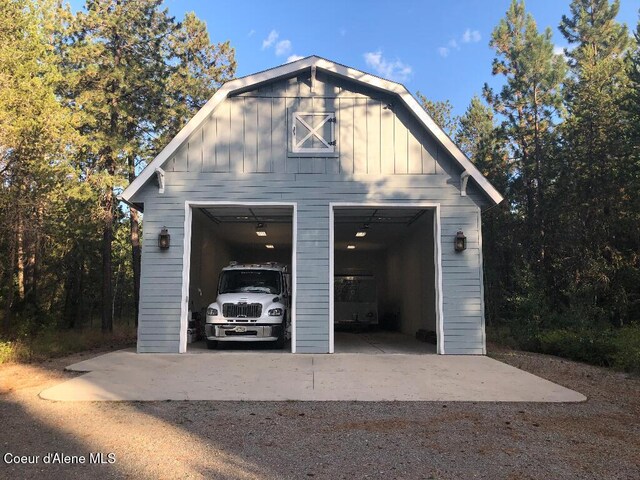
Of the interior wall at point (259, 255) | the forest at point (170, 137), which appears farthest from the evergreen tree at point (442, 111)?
the interior wall at point (259, 255)

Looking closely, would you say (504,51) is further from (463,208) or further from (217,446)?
(217,446)

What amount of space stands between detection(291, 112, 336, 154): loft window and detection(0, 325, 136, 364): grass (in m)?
7.60

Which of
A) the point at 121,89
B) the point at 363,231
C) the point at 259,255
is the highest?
the point at 121,89

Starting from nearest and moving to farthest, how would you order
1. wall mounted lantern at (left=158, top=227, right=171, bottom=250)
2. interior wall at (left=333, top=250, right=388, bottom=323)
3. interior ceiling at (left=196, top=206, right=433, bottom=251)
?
wall mounted lantern at (left=158, top=227, right=171, bottom=250) → interior ceiling at (left=196, top=206, right=433, bottom=251) → interior wall at (left=333, top=250, right=388, bottom=323)

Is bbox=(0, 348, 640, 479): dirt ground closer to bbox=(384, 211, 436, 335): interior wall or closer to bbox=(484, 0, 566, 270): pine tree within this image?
bbox=(384, 211, 436, 335): interior wall

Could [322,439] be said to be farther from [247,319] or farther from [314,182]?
[314,182]

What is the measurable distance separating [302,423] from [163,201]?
290 inches

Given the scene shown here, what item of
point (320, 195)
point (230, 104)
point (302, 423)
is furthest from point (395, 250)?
point (302, 423)

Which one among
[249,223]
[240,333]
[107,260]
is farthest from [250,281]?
[107,260]

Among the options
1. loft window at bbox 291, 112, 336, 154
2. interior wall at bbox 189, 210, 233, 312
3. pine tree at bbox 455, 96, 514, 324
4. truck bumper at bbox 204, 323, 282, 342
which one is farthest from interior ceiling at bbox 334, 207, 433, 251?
pine tree at bbox 455, 96, 514, 324

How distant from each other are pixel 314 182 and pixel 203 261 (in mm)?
5657

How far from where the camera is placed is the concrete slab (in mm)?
7207

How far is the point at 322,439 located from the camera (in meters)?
5.20

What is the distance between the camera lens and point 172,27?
20.9 meters
